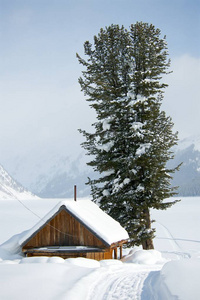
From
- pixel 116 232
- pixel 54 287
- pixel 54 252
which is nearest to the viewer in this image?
pixel 54 287

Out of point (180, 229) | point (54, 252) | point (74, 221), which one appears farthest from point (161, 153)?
point (180, 229)

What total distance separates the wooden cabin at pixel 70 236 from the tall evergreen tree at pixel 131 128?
210 cm

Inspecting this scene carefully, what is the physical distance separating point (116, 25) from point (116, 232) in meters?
14.3

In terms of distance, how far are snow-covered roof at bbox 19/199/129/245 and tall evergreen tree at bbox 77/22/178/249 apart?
621 mm

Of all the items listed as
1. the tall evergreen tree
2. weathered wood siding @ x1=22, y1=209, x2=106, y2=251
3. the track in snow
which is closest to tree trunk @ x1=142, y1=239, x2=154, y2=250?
the tall evergreen tree

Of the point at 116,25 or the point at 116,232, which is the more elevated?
the point at 116,25

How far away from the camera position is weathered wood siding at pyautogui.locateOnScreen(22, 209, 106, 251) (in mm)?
20938

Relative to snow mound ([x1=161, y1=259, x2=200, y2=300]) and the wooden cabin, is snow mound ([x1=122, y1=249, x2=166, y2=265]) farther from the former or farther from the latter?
snow mound ([x1=161, y1=259, x2=200, y2=300])

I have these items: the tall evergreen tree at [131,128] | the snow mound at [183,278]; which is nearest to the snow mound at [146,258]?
the tall evergreen tree at [131,128]

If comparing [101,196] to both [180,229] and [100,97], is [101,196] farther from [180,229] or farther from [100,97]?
[180,229]

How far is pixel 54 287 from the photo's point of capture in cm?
969

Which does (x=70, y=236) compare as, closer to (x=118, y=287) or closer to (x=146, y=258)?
(x=146, y=258)

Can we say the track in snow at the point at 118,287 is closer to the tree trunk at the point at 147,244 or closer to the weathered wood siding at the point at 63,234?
the weathered wood siding at the point at 63,234

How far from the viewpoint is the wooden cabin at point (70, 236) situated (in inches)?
811
